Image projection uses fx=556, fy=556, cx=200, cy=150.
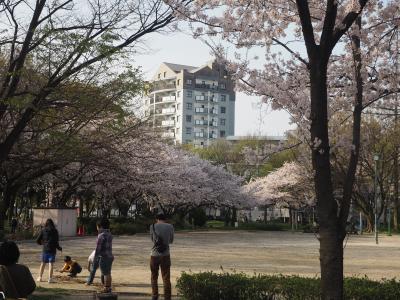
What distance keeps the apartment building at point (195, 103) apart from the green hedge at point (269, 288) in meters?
105

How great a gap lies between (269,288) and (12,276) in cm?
449

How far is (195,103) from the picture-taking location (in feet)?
390

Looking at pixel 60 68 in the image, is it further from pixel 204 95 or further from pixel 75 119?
pixel 204 95

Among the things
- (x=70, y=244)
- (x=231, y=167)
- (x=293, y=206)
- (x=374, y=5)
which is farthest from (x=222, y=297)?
(x=231, y=167)

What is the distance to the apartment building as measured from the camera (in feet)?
384

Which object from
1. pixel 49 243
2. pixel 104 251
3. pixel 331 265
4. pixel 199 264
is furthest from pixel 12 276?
pixel 199 264

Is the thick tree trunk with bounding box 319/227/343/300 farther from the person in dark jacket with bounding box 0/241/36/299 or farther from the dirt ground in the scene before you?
the dirt ground

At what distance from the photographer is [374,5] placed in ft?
28.4

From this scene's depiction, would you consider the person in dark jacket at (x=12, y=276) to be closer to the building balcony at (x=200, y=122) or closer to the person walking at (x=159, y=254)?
the person walking at (x=159, y=254)

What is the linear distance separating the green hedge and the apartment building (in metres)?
105

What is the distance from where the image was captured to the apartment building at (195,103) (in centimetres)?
11719

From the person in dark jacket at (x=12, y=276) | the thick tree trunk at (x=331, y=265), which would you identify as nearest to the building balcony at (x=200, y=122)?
the thick tree trunk at (x=331, y=265)

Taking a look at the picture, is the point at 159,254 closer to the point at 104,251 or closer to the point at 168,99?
the point at 104,251

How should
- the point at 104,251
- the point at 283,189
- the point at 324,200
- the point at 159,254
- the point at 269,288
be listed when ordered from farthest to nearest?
1. the point at 283,189
2. the point at 104,251
3. the point at 159,254
4. the point at 269,288
5. the point at 324,200
